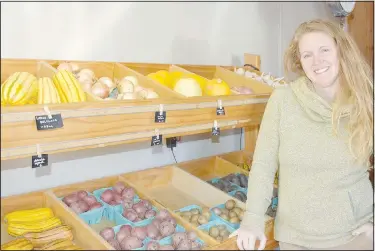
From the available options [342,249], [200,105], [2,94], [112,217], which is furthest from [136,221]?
[342,249]

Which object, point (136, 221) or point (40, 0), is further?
point (40, 0)

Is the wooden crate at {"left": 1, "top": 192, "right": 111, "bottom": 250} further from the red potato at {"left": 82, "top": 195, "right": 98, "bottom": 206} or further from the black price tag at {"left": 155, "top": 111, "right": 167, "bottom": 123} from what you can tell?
the black price tag at {"left": 155, "top": 111, "right": 167, "bottom": 123}

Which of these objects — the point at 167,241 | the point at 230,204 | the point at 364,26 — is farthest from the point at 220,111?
the point at 364,26

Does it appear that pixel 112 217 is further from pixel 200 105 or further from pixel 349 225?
pixel 349 225

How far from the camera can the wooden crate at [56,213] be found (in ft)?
5.37

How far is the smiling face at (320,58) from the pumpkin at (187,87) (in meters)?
0.59

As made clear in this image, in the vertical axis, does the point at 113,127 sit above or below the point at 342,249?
above

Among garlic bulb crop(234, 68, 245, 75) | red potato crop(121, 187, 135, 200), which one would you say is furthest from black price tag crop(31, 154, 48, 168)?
garlic bulb crop(234, 68, 245, 75)

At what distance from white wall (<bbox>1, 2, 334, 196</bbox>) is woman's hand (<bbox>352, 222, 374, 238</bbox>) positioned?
139cm

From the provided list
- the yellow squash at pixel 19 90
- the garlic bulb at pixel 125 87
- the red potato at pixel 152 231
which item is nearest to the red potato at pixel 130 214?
the red potato at pixel 152 231

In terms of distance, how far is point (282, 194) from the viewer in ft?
6.14

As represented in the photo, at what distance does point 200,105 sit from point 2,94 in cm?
93

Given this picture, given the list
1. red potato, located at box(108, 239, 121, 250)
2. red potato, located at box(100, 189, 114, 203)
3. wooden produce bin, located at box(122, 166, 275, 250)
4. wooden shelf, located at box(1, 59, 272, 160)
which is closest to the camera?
wooden shelf, located at box(1, 59, 272, 160)

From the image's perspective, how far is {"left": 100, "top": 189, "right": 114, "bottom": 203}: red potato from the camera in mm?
2115
